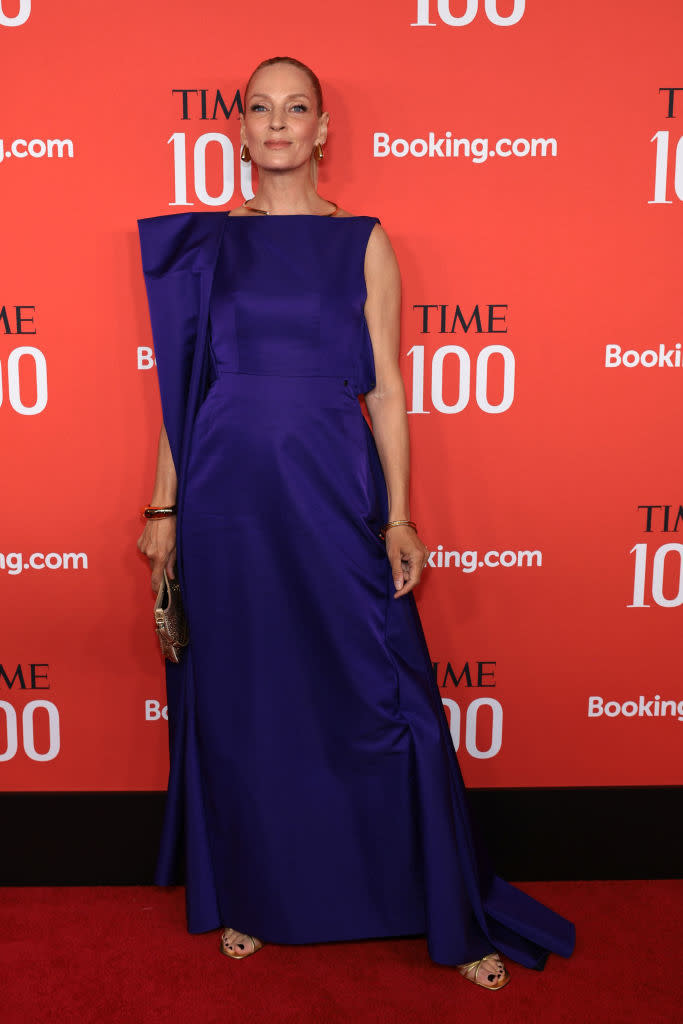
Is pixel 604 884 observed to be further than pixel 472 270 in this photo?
Yes

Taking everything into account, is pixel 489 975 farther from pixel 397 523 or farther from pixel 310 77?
pixel 310 77

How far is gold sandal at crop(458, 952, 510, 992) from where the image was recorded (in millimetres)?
1962

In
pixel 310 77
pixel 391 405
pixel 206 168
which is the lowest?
pixel 391 405

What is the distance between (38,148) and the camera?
7.11ft

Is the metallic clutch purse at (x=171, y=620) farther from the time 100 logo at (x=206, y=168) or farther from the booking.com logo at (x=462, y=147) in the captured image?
the booking.com logo at (x=462, y=147)

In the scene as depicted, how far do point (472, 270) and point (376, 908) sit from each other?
1497 mm

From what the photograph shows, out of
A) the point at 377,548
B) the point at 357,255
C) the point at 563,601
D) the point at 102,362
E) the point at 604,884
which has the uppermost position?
the point at 357,255

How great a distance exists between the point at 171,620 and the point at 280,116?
1087 millimetres

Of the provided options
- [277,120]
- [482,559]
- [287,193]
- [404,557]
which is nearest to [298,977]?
[404,557]

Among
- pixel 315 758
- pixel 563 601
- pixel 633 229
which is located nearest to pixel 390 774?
pixel 315 758

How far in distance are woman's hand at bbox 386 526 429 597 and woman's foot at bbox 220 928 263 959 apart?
2.83ft

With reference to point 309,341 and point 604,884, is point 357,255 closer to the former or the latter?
point 309,341

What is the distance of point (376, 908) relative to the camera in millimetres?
2029

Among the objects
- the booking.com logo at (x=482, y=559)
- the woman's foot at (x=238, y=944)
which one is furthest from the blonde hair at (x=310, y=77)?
the woman's foot at (x=238, y=944)
